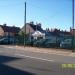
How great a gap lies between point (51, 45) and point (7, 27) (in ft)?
202

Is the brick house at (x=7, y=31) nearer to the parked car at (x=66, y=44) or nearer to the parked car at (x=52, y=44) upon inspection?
the parked car at (x=52, y=44)

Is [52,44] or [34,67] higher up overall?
[52,44]

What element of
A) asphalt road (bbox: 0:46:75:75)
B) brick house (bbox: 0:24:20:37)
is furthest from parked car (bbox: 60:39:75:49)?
brick house (bbox: 0:24:20:37)

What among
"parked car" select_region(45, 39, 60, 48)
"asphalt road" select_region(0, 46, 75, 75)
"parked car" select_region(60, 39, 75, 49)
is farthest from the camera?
"parked car" select_region(45, 39, 60, 48)

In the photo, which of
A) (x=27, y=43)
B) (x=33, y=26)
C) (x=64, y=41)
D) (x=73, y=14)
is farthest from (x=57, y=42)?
(x=33, y=26)

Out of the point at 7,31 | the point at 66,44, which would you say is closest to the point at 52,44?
the point at 66,44

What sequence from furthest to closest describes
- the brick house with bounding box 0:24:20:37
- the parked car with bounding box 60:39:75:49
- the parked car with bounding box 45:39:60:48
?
1. the brick house with bounding box 0:24:20:37
2. the parked car with bounding box 45:39:60:48
3. the parked car with bounding box 60:39:75:49

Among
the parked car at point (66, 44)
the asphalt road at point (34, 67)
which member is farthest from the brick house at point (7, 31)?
the asphalt road at point (34, 67)

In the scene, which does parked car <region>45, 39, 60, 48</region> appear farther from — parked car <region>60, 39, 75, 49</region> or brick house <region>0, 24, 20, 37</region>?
brick house <region>0, 24, 20, 37</region>

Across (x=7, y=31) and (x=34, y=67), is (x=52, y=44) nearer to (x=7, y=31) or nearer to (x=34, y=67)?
(x=34, y=67)

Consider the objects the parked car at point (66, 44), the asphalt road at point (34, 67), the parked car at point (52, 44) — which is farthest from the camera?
the parked car at point (52, 44)

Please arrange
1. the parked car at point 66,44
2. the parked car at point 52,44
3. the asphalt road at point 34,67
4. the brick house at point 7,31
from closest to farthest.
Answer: the asphalt road at point 34,67
the parked car at point 66,44
the parked car at point 52,44
the brick house at point 7,31

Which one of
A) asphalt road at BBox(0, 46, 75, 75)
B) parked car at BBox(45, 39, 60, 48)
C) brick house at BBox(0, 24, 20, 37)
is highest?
brick house at BBox(0, 24, 20, 37)

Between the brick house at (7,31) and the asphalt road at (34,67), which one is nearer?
the asphalt road at (34,67)
